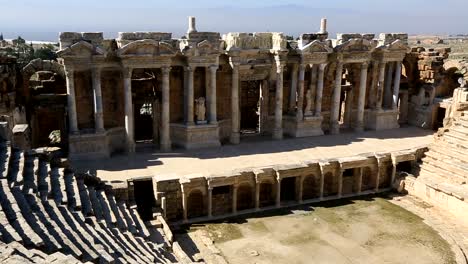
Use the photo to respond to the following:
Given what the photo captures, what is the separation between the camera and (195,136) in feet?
67.1

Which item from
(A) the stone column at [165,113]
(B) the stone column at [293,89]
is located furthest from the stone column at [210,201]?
(B) the stone column at [293,89]

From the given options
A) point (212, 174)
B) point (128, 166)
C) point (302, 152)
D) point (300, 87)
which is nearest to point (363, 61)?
Answer: point (300, 87)

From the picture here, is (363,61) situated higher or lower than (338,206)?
higher

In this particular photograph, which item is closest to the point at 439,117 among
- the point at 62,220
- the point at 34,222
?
the point at 62,220

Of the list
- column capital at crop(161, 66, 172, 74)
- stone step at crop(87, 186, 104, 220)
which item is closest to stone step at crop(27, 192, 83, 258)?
stone step at crop(87, 186, 104, 220)

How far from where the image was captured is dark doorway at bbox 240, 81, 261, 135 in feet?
82.0

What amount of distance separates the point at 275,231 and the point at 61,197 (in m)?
7.06

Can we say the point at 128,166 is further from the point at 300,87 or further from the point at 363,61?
the point at 363,61

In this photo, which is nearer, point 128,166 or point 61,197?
point 61,197

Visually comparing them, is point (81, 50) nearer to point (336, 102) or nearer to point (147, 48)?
point (147, 48)

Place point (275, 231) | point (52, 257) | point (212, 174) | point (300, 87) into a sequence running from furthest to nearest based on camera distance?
point (300, 87)
point (212, 174)
point (275, 231)
point (52, 257)

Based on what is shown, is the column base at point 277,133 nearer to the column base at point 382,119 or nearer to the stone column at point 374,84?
the column base at point 382,119

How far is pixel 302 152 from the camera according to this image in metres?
19.9

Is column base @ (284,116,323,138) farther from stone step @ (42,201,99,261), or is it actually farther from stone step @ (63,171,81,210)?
stone step @ (42,201,99,261)
